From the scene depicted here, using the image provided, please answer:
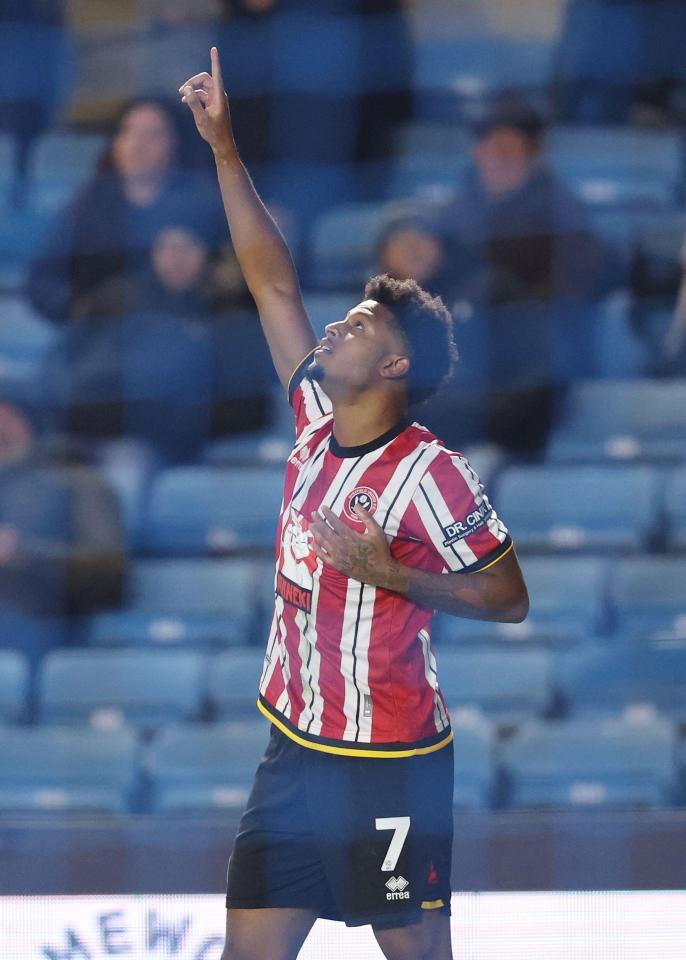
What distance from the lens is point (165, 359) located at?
3.94 m

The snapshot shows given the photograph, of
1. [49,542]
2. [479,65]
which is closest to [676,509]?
[49,542]

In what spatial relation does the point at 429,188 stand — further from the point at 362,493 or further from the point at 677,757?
the point at 362,493

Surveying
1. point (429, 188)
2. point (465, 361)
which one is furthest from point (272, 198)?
point (465, 361)

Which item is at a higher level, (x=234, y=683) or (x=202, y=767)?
(x=234, y=683)

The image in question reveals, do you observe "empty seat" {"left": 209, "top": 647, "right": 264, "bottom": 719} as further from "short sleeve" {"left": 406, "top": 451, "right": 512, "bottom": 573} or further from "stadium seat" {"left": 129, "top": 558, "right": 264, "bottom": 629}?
"short sleeve" {"left": 406, "top": 451, "right": 512, "bottom": 573}

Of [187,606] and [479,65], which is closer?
[187,606]

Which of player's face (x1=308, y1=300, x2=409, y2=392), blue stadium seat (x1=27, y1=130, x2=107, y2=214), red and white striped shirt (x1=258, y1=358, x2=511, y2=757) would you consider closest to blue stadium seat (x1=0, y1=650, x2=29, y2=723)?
red and white striped shirt (x1=258, y1=358, x2=511, y2=757)

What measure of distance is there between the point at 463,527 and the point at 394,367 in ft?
0.87

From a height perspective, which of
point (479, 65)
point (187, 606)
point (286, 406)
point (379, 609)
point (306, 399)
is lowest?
point (187, 606)

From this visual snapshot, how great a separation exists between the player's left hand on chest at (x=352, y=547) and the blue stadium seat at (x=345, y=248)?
2421 mm

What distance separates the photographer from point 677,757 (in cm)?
317

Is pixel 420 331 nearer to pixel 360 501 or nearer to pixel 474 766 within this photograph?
pixel 360 501

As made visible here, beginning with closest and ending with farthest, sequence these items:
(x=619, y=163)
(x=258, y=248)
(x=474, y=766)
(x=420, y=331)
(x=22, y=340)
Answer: (x=420, y=331), (x=258, y=248), (x=474, y=766), (x=22, y=340), (x=619, y=163)

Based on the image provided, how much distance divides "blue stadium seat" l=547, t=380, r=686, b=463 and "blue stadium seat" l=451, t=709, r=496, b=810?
0.94 meters
